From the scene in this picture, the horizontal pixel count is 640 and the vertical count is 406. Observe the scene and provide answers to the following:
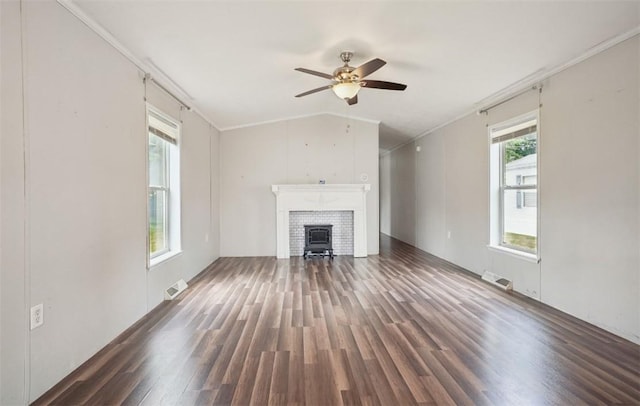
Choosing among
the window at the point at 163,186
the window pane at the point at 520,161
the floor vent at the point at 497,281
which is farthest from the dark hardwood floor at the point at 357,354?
the window pane at the point at 520,161

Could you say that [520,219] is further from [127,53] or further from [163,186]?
[127,53]

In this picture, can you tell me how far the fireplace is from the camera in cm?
597

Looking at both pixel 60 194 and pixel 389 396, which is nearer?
pixel 389 396

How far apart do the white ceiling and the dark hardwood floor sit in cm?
255

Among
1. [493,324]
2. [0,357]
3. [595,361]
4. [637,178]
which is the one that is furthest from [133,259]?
[637,178]

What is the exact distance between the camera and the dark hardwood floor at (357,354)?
180cm

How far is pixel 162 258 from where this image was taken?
11.7 ft

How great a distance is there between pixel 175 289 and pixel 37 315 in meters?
1.98

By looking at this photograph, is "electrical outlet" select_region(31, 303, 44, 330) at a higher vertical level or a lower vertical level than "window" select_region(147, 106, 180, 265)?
lower

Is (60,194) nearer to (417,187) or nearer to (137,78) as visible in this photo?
(137,78)

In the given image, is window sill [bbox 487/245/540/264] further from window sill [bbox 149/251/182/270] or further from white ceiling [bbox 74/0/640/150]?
window sill [bbox 149/251/182/270]

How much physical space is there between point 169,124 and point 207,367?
299 cm

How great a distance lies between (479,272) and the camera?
4570mm

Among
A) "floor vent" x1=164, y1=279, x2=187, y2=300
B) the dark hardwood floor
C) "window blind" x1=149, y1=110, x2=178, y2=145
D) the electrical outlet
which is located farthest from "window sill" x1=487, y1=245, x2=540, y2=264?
"window blind" x1=149, y1=110, x2=178, y2=145
